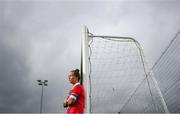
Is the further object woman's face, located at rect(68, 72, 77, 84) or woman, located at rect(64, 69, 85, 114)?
woman's face, located at rect(68, 72, 77, 84)

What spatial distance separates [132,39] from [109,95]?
2511 millimetres

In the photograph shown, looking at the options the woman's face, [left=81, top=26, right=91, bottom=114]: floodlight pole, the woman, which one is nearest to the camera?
the woman

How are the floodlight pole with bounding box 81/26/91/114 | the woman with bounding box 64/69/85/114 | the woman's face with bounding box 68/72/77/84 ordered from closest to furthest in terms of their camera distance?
the woman with bounding box 64/69/85/114
the woman's face with bounding box 68/72/77/84
the floodlight pole with bounding box 81/26/91/114

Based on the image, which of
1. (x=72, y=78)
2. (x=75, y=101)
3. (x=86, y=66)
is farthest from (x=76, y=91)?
(x=86, y=66)

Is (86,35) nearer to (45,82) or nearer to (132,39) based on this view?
(132,39)

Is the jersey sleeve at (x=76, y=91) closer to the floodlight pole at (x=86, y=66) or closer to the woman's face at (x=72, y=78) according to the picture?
the woman's face at (x=72, y=78)

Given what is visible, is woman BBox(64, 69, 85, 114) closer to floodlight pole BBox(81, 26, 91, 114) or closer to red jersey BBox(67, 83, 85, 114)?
red jersey BBox(67, 83, 85, 114)

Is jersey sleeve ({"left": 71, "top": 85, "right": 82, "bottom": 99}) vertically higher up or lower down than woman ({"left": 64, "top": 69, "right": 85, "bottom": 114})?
higher up

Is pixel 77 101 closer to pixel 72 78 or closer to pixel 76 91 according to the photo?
pixel 76 91

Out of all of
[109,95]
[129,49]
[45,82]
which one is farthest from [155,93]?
[45,82]

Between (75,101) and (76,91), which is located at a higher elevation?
(76,91)

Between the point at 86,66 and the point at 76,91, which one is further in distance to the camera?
the point at 86,66

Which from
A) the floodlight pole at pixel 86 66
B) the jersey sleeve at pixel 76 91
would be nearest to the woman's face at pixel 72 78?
the jersey sleeve at pixel 76 91

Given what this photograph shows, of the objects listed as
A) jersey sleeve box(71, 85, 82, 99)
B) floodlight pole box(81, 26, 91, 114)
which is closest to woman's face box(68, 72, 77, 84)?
jersey sleeve box(71, 85, 82, 99)
